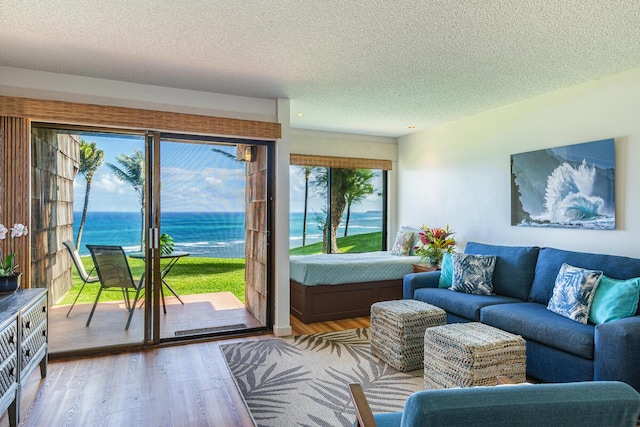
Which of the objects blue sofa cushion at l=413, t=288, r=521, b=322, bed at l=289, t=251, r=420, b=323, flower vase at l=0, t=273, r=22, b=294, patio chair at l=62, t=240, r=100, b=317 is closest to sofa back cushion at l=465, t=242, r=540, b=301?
blue sofa cushion at l=413, t=288, r=521, b=322

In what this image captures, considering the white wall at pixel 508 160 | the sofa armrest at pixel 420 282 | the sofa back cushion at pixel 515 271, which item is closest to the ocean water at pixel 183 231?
the sofa armrest at pixel 420 282

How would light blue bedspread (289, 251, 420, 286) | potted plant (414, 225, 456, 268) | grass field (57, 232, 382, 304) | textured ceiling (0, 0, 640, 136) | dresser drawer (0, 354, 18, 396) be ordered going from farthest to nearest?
potted plant (414, 225, 456, 268) → light blue bedspread (289, 251, 420, 286) → grass field (57, 232, 382, 304) → textured ceiling (0, 0, 640, 136) → dresser drawer (0, 354, 18, 396)

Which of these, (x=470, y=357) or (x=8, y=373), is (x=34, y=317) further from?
(x=470, y=357)

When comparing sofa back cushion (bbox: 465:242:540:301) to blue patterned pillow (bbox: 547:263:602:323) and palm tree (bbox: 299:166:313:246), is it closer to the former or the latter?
blue patterned pillow (bbox: 547:263:602:323)

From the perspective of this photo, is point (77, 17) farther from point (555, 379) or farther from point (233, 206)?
point (555, 379)

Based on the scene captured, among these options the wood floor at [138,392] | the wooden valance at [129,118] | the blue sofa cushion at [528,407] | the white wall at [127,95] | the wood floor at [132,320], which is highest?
the white wall at [127,95]

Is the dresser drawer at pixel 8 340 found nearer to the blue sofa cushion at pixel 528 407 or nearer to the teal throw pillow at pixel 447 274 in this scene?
the blue sofa cushion at pixel 528 407

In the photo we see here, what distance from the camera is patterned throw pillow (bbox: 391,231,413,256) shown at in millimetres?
5613

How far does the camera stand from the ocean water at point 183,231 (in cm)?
366

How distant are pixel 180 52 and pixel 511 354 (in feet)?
10.5

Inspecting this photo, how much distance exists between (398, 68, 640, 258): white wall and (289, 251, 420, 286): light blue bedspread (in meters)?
0.95

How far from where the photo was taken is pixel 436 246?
197 inches

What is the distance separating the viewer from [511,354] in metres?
2.63

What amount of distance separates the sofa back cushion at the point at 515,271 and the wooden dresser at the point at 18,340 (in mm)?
3911
